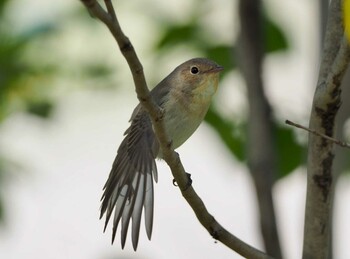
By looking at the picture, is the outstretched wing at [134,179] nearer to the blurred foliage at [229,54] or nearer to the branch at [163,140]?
the branch at [163,140]

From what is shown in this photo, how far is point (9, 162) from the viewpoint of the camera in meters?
5.69

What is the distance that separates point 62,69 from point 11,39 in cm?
37

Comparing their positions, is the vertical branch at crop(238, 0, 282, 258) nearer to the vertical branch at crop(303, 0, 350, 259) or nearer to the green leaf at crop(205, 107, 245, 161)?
the green leaf at crop(205, 107, 245, 161)

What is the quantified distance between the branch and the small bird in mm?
242

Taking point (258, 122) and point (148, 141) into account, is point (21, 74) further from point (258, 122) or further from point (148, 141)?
point (148, 141)

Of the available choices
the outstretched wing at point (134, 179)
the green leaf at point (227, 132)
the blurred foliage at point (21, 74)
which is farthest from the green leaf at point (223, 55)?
the outstretched wing at point (134, 179)

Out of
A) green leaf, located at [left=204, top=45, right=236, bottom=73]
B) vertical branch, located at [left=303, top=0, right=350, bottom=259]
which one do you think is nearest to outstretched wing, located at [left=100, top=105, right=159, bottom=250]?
vertical branch, located at [left=303, top=0, right=350, bottom=259]

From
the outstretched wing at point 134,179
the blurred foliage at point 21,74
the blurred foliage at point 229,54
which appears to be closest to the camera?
the outstretched wing at point 134,179

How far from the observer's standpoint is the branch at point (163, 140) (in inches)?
103

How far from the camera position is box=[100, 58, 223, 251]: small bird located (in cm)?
366

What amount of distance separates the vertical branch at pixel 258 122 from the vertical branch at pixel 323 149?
784 mm

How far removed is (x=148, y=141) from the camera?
12.6 ft

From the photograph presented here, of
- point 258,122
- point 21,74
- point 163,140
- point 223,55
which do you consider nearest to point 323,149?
point 163,140

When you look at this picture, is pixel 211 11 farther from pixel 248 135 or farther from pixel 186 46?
pixel 248 135
